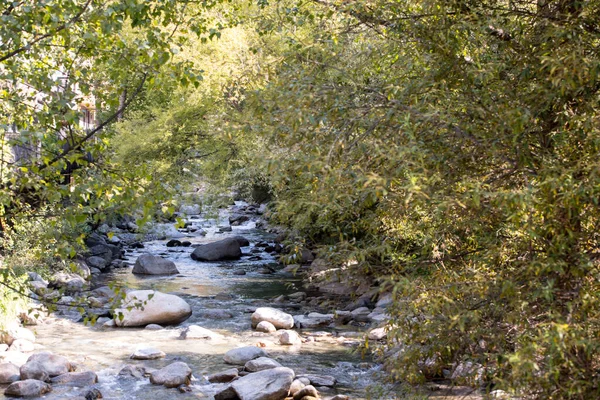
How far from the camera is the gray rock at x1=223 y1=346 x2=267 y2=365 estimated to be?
11.3 m

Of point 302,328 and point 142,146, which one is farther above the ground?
point 142,146

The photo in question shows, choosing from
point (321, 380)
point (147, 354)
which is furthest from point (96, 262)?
point (321, 380)

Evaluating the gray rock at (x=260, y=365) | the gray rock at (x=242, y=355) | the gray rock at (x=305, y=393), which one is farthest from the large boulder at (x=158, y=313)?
the gray rock at (x=305, y=393)

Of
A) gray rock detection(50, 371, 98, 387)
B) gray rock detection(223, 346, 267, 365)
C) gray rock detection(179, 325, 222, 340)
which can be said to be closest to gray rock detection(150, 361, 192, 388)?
gray rock detection(50, 371, 98, 387)

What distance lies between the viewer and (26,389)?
31.6 feet

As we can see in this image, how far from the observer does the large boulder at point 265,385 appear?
9.30m

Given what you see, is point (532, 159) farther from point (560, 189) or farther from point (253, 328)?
point (253, 328)

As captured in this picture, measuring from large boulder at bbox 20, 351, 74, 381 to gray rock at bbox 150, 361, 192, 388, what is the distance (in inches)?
55.6

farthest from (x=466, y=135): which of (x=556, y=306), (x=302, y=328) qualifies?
(x=302, y=328)

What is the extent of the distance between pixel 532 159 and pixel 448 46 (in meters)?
0.96

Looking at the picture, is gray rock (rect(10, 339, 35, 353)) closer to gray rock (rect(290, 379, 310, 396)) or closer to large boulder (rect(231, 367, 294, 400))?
large boulder (rect(231, 367, 294, 400))

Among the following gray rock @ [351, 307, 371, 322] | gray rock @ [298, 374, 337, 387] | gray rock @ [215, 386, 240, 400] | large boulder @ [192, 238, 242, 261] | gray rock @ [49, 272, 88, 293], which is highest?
large boulder @ [192, 238, 242, 261]

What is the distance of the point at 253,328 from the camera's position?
13.9 m

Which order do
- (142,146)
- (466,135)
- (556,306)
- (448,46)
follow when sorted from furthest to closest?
1. (142,146)
2. (448,46)
3. (466,135)
4. (556,306)
